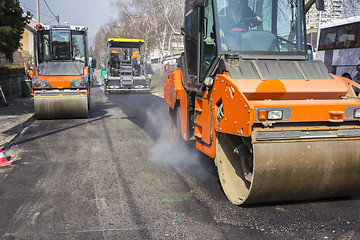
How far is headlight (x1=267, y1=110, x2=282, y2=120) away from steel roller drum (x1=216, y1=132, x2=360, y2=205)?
10.4 inches

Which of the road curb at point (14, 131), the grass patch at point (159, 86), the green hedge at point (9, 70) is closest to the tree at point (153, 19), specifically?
the grass patch at point (159, 86)

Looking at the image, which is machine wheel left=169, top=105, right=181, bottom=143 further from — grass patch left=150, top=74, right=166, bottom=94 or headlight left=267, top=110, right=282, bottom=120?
grass patch left=150, top=74, right=166, bottom=94

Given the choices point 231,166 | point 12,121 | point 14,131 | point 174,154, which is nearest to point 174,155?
point 174,154

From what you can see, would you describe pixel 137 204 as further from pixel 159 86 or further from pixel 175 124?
pixel 159 86

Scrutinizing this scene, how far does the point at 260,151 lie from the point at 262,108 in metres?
0.45

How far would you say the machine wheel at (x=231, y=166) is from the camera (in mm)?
4430

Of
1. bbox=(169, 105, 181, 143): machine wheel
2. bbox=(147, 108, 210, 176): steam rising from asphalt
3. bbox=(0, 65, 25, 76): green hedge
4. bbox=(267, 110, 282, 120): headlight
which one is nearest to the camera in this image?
bbox=(267, 110, 282, 120): headlight

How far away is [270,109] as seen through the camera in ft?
12.2

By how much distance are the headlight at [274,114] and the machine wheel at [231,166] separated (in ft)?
2.32

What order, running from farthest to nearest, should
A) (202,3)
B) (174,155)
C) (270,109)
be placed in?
(174,155), (202,3), (270,109)

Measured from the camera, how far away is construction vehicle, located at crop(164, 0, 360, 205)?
3.82 meters

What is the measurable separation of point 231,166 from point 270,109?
3.73 feet

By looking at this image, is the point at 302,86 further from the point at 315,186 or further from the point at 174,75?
the point at 174,75

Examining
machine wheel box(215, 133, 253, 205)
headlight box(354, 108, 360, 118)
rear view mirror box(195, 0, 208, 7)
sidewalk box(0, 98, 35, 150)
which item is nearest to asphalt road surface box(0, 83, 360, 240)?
machine wheel box(215, 133, 253, 205)
